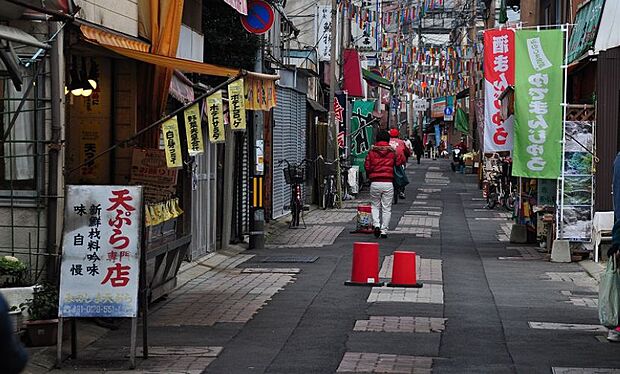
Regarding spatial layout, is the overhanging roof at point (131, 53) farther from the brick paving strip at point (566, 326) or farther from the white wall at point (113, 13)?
the brick paving strip at point (566, 326)

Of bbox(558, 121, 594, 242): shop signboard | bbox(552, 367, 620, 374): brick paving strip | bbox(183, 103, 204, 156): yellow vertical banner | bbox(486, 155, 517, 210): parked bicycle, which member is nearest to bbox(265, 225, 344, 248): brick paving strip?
bbox(558, 121, 594, 242): shop signboard

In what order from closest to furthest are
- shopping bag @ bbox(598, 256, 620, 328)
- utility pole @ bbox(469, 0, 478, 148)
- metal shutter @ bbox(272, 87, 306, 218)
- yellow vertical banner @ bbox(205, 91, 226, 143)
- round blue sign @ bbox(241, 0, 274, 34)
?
1. shopping bag @ bbox(598, 256, 620, 328)
2. yellow vertical banner @ bbox(205, 91, 226, 143)
3. round blue sign @ bbox(241, 0, 274, 34)
4. metal shutter @ bbox(272, 87, 306, 218)
5. utility pole @ bbox(469, 0, 478, 148)

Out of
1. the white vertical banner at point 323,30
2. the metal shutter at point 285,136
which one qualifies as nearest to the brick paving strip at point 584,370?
the metal shutter at point 285,136

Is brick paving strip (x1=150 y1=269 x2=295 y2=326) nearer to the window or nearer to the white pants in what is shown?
the window

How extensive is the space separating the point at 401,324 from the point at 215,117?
3.13 meters

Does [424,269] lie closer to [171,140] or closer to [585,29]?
[585,29]

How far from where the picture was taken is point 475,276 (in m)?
16.4

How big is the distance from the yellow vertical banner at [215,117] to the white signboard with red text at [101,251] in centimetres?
296

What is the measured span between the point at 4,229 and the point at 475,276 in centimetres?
775

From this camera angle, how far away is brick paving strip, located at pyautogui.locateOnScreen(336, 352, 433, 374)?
30.6 ft

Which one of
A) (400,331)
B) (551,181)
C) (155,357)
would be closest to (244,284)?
(400,331)

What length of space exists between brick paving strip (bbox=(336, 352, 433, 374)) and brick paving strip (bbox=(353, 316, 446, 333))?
53.9 inches

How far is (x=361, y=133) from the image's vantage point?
4234 centimetres

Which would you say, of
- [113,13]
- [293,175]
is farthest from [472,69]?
[113,13]
